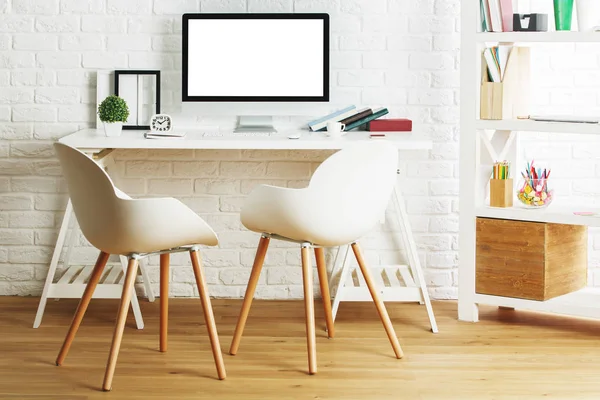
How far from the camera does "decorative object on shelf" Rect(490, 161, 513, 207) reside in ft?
10.9

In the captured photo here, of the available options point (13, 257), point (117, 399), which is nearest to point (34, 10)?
point (13, 257)

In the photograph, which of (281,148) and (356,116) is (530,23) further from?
(281,148)

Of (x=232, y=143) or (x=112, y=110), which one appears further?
(x=112, y=110)

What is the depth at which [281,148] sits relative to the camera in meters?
3.19

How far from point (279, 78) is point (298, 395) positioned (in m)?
1.42

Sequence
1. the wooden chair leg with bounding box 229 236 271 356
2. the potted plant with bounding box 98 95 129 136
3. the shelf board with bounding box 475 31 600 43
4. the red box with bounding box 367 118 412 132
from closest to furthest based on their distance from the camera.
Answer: the wooden chair leg with bounding box 229 236 271 356
the shelf board with bounding box 475 31 600 43
the potted plant with bounding box 98 95 129 136
the red box with bounding box 367 118 412 132

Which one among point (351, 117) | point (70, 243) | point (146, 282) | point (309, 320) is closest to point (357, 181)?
point (309, 320)

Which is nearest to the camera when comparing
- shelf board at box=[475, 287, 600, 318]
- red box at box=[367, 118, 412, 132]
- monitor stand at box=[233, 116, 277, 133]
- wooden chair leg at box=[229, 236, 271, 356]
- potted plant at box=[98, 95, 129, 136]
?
wooden chair leg at box=[229, 236, 271, 356]

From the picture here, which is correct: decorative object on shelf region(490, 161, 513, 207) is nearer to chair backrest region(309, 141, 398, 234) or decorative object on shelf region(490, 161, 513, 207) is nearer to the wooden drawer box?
the wooden drawer box

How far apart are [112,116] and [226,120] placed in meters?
0.53

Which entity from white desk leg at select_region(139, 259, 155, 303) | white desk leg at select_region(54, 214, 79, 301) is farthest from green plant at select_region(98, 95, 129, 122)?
white desk leg at select_region(139, 259, 155, 303)

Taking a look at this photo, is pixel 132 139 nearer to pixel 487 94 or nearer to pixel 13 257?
pixel 13 257

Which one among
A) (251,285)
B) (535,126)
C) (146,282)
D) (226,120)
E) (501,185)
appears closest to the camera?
(251,285)

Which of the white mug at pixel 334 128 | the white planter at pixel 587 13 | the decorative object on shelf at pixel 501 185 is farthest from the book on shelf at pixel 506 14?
the white mug at pixel 334 128
